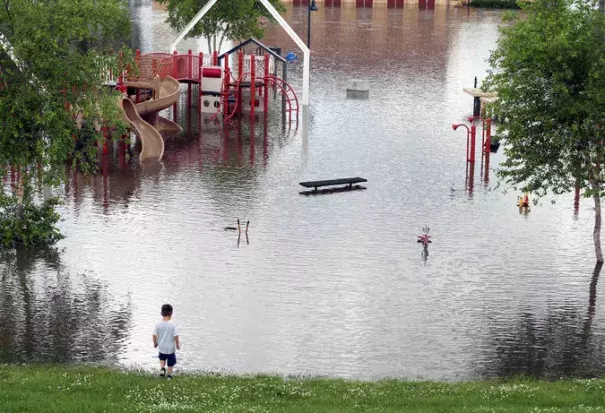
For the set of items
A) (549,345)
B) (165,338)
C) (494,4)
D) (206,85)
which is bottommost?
(549,345)

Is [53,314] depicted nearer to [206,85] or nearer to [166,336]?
[166,336]

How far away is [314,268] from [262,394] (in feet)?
32.1

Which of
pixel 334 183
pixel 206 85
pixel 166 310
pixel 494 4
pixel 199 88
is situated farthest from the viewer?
pixel 494 4

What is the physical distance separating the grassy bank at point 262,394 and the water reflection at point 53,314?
166 cm

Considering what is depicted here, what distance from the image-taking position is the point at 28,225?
30469mm

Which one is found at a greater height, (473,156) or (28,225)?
(473,156)

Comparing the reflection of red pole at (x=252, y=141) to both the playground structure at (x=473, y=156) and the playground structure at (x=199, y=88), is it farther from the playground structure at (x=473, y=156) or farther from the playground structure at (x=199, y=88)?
the playground structure at (x=473, y=156)

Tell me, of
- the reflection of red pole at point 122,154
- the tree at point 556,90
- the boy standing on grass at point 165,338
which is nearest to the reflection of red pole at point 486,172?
the tree at point 556,90

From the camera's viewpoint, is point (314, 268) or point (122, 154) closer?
point (314, 268)

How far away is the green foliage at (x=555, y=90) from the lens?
93.0 feet

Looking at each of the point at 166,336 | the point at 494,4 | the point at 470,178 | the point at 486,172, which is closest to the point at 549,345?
the point at 166,336

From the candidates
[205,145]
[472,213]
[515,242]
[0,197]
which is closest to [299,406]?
[0,197]

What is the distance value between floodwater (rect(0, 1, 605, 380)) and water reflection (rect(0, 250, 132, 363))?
62 mm

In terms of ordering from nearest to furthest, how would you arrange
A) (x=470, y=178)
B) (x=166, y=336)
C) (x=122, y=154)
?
(x=166, y=336) < (x=470, y=178) < (x=122, y=154)
